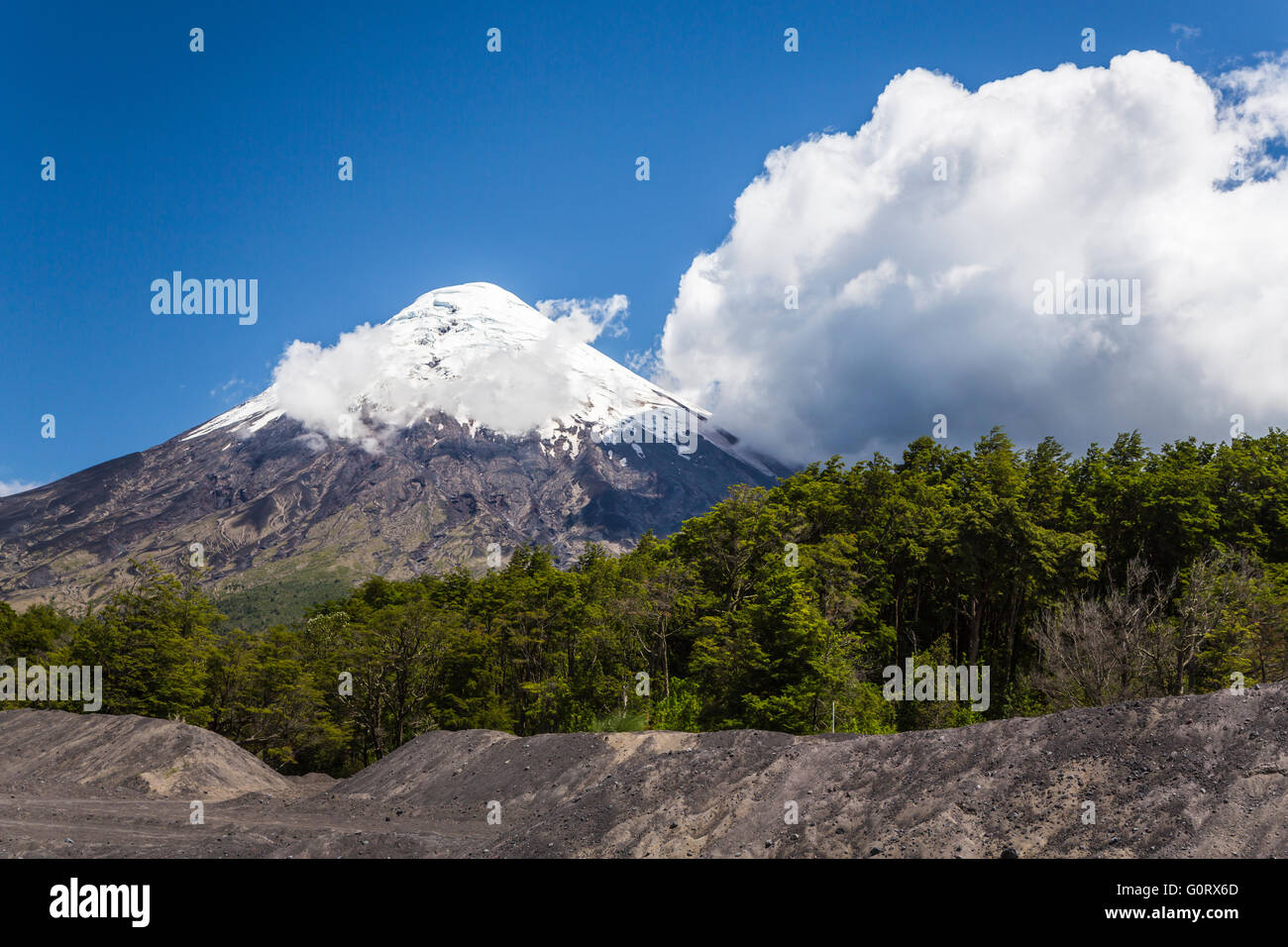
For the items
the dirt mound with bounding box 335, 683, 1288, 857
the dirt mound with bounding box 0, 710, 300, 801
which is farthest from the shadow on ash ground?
the dirt mound with bounding box 0, 710, 300, 801

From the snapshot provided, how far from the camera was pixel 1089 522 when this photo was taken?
3688cm

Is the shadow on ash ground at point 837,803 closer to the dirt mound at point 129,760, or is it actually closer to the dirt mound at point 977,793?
the dirt mound at point 977,793

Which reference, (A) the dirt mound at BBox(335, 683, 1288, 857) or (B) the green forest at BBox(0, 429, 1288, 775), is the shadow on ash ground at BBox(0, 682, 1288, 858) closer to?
(A) the dirt mound at BBox(335, 683, 1288, 857)

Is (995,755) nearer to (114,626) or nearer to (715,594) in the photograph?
(715,594)

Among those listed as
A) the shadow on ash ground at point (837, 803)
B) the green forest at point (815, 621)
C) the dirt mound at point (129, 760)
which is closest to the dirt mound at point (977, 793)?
the shadow on ash ground at point (837, 803)

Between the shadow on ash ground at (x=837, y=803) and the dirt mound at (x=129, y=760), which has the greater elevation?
the shadow on ash ground at (x=837, y=803)

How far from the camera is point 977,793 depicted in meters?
13.4

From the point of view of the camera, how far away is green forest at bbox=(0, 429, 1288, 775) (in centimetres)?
2767

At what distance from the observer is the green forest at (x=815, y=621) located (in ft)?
90.8

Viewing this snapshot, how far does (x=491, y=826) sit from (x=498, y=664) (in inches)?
969

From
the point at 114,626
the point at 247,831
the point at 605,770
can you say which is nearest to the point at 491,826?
the point at 605,770

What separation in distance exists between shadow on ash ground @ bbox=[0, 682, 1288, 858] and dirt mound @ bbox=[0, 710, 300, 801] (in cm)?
377

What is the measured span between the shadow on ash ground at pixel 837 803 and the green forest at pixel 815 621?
9.03 meters
